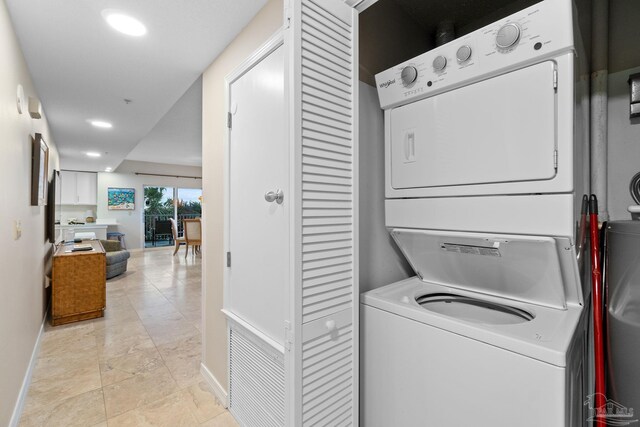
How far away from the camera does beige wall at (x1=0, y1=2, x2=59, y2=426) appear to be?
1.64 meters

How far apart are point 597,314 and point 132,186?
32.9 ft

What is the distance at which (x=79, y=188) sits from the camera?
320 inches

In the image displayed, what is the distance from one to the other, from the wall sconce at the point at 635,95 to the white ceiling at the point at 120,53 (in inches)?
68.8

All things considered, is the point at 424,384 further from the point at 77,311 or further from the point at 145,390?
the point at 77,311

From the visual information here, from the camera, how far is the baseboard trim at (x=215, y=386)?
197 cm

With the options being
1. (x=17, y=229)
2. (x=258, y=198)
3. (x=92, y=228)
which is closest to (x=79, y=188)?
(x=92, y=228)

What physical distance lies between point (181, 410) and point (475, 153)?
224cm

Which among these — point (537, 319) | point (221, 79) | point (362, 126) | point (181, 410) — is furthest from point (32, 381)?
point (537, 319)

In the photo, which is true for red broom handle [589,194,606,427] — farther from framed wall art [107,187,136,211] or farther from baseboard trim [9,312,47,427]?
framed wall art [107,187,136,211]

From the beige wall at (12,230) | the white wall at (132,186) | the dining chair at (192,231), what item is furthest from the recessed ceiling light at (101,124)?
the white wall at (132,186)

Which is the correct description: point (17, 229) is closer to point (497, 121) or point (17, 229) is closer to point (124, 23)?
point (124, 23)

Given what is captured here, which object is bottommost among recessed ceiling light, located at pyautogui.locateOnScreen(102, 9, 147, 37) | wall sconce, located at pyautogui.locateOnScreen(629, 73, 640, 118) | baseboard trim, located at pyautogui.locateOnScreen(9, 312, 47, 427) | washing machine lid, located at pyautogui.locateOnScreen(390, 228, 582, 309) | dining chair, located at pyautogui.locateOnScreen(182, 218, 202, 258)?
baseboard trim, located at pyautogui.locateOnScreen(9, 312, 47, 427)

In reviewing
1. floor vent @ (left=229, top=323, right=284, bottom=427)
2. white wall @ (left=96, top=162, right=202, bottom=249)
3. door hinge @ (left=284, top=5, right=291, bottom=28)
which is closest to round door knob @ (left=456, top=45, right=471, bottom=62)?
door hinge @ (left=284, top=5, right=291, bottom=28)

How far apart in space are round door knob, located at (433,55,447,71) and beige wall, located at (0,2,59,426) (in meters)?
2.18
